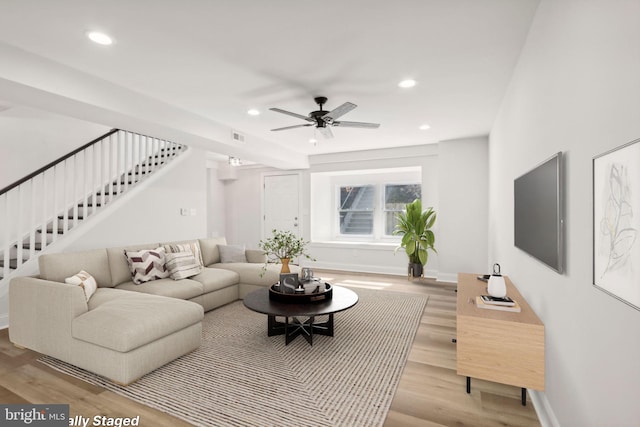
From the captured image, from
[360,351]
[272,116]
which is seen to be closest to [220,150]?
[272,116]

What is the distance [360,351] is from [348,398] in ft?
2.39

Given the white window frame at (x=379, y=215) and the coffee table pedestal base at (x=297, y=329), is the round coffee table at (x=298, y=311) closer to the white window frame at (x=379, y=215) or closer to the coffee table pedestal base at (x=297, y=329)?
the coffee table pedestal base at (x=297, y=329)

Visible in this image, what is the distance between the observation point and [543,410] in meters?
1.89

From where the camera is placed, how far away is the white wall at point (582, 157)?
→ 101 cm

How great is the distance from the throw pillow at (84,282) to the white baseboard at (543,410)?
3471 mm

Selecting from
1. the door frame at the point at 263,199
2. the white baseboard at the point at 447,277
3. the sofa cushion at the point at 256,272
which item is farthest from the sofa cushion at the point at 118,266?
the white baseboard at the point at 447,277

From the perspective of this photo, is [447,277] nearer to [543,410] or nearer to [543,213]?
[543,410]

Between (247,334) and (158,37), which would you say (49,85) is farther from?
(247,334)

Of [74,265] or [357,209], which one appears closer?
[74,265]

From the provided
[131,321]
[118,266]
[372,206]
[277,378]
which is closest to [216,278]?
[118,266]

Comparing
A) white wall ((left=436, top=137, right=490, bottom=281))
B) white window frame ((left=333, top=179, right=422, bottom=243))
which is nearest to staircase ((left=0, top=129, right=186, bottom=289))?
white window frame ((left=333, top=179, right=422, bottom=243))

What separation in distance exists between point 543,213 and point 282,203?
6.10 m

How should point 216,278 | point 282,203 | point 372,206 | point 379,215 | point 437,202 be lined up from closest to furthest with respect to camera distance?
1. point 216,278
2. point 437,202
3. point 379,215
4. point 372,206
5. point 282,203

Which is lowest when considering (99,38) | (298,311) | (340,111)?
(298,311)
